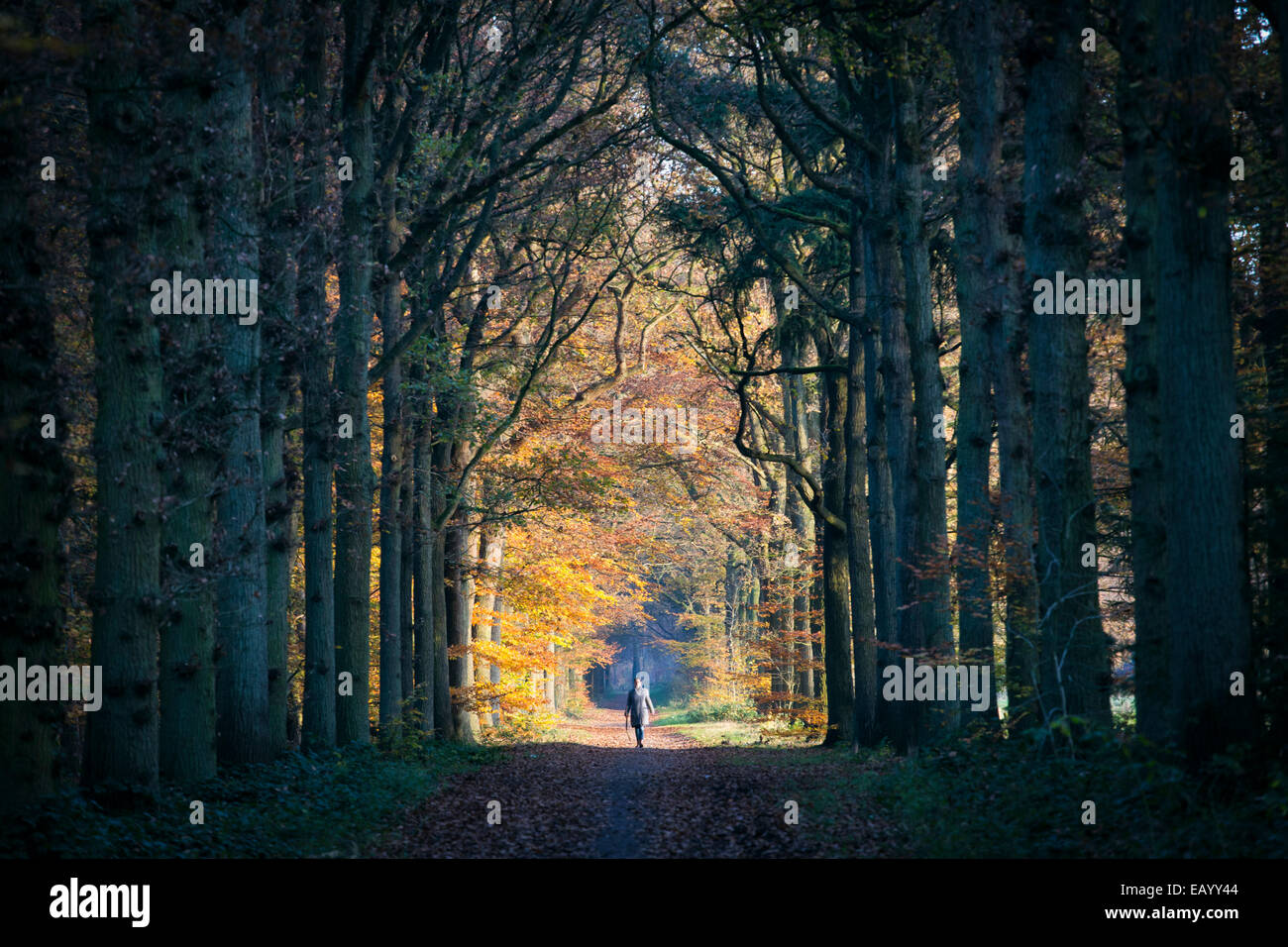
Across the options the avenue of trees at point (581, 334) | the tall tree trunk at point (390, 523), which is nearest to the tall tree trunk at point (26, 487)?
the avenue of trees at point (581, 334)

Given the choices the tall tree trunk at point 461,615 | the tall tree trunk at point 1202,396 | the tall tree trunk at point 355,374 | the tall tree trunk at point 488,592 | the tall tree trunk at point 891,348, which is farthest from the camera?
the tall tree trunk at point 488,592

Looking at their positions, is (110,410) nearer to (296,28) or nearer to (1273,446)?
(296,28)

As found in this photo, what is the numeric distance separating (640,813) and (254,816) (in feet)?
16.0

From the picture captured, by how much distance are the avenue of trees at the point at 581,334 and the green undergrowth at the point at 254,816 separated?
0.52 meters

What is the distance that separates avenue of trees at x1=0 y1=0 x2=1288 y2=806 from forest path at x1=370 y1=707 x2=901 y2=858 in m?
2.12

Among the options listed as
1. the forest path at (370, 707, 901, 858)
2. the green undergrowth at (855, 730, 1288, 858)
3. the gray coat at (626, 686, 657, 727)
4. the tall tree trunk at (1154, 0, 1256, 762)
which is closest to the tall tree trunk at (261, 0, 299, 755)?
the forest path at (370, 707, 901, 858)

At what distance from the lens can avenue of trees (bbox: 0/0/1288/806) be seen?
865cm

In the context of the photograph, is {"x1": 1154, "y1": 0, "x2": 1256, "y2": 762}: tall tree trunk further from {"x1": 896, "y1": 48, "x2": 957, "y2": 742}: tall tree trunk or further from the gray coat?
the gray coat

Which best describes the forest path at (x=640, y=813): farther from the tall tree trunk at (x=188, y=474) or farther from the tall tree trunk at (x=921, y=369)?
the tall tree trunk at (x=921, y=369)

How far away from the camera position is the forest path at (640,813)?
1012 centimetres

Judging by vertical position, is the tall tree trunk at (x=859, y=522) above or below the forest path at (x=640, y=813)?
above

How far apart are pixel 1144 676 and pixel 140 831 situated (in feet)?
28.2
